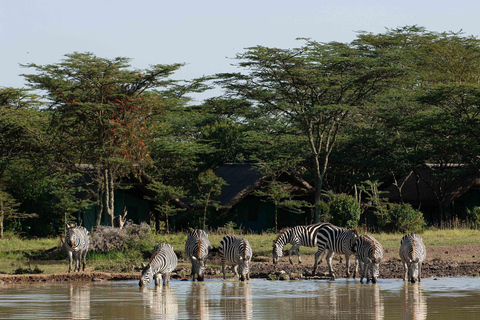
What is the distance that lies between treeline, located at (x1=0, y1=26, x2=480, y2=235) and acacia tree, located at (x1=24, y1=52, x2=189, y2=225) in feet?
0.18

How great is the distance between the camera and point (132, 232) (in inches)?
950

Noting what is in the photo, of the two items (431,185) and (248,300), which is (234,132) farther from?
(248,300)

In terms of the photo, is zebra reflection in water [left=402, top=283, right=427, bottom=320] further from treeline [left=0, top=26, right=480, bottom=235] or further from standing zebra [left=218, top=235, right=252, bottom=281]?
treeline [left=0, top=26, right=480, bottom=235]

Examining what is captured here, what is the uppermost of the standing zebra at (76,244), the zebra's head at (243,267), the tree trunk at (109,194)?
the tree trunk at (109,194)

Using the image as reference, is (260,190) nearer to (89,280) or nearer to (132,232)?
(132,232)

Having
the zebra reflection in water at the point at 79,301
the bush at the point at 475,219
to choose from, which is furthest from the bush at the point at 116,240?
the bush at the point at 475,219

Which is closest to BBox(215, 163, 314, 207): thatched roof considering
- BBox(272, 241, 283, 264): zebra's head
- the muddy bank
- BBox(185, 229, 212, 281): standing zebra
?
BBox(272, 241, 283, 264): zebra's head

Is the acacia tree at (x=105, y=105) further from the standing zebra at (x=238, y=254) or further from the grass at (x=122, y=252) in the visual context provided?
the standing zebra at (x=238, y=254)

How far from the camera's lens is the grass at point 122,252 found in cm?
2123

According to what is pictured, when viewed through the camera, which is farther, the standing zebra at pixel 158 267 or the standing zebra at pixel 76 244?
the standing zebra at pixel 76 244

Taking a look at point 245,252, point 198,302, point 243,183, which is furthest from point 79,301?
point 243,183

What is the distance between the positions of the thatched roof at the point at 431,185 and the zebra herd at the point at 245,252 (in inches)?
785

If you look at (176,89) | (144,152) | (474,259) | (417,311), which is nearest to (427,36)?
(176,89)

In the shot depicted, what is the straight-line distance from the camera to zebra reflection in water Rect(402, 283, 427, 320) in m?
11.7
